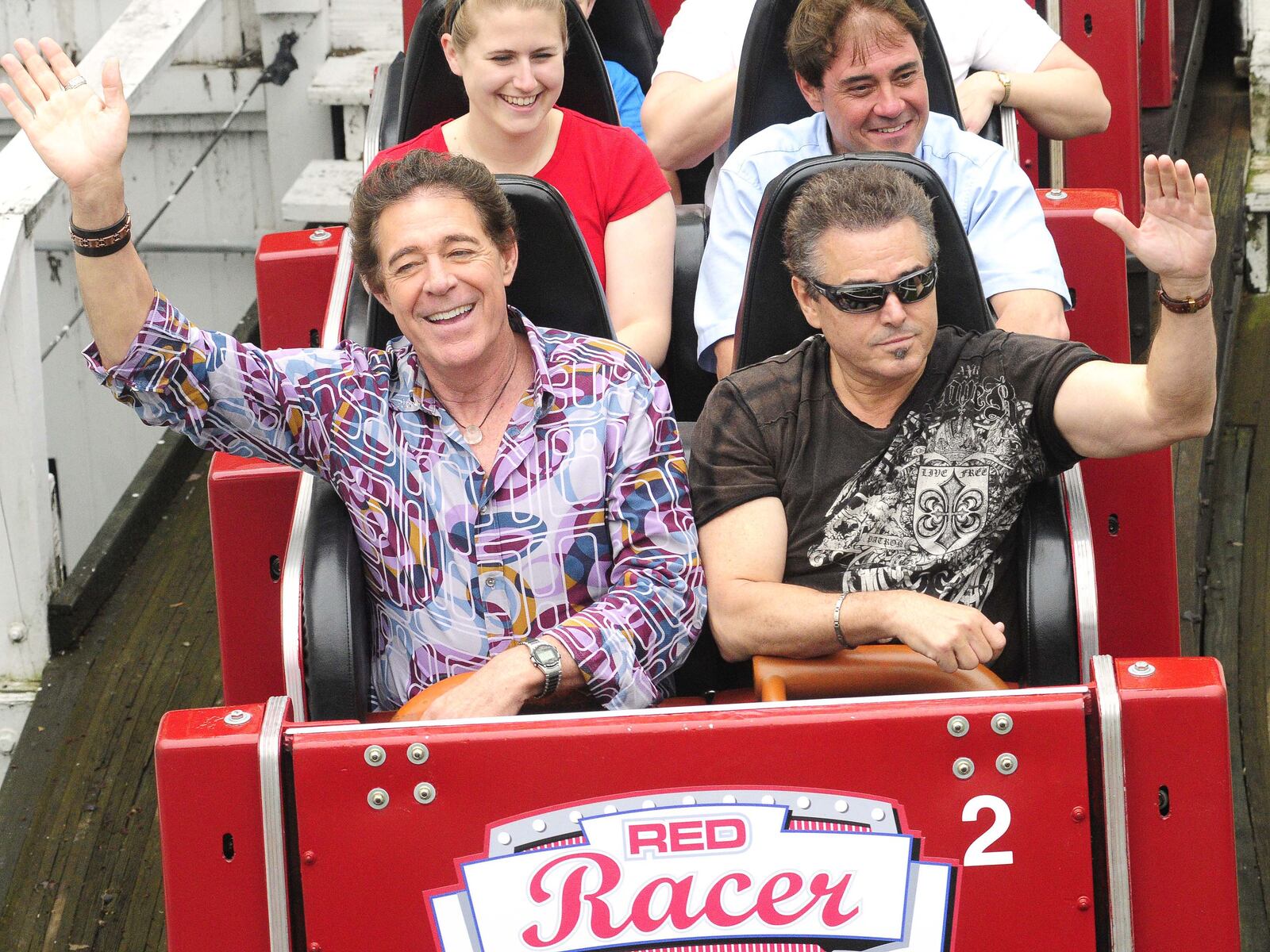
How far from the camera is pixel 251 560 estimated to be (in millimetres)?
2205

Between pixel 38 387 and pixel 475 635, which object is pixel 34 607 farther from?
pixel 475 635

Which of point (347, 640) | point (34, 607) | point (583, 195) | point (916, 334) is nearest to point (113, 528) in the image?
point (34, 607)

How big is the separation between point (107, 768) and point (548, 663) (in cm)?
127

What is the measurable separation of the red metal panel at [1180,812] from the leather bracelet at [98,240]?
1.07 meters

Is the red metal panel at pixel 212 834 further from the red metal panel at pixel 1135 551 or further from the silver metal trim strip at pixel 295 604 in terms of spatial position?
the red metal panel at pixel 1135 551

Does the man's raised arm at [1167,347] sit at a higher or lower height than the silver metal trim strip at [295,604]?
higher

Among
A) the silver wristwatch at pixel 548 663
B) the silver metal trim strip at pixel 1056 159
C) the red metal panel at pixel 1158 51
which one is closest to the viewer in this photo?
the silver wristwatch at pixel 548 663

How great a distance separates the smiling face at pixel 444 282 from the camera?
1.81 meters

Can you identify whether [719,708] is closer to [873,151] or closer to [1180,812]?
[1180,812]

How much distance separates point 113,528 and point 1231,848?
2.34 metres

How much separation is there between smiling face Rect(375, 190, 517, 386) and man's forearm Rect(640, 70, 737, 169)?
101cm

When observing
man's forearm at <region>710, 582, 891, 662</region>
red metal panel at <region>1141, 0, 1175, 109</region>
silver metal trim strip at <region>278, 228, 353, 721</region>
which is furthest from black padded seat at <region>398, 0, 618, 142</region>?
red metal panel at <region>1141, 0, 1175, 109</region>

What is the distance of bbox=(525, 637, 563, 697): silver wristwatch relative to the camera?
170 cm

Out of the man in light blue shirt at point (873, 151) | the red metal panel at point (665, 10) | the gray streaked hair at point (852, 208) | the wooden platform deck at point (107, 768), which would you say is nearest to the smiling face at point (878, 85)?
the man in light blue shirt at point (873, 151)
